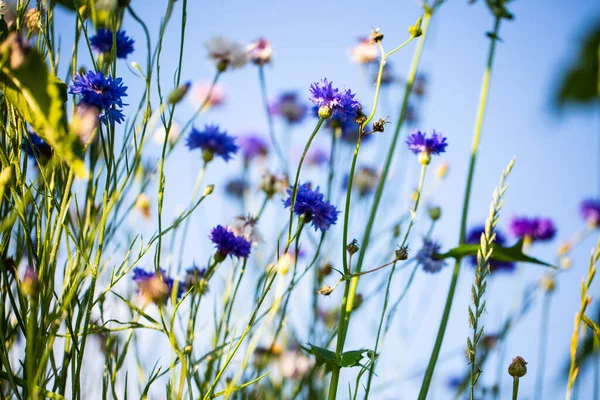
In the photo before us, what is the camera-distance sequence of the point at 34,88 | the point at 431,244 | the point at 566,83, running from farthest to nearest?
the point at 566,83 < the point at 431,244 < the point at 34,88

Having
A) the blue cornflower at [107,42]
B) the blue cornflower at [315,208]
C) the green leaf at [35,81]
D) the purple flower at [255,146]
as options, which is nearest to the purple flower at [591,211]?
the purple flower at [255,146]

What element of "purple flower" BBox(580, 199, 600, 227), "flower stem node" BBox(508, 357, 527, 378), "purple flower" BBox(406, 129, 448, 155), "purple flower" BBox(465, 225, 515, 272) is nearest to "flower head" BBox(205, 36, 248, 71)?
"purple flower" BBox(406, 129, 448, 155)

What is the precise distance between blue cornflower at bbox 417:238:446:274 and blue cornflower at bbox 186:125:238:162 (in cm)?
36

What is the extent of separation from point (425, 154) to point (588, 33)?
3937mm

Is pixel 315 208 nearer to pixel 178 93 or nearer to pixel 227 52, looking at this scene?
pixel 178 93

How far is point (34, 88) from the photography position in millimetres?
441

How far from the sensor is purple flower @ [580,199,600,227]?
1569mm

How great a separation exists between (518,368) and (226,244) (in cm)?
40

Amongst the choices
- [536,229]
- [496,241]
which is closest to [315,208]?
[496,241]

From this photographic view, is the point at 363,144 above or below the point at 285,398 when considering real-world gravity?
above

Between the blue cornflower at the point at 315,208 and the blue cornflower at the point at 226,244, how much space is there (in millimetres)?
108

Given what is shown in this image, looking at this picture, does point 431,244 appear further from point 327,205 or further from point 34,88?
point 34,88

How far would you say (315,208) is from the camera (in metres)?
0.71

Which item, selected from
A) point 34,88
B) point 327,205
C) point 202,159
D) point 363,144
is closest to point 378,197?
point 327,205
